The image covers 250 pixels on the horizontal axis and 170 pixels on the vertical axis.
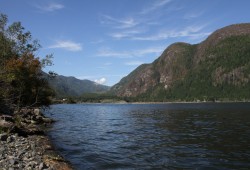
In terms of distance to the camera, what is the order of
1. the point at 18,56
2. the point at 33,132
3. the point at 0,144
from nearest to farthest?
the point at 0,144, the point at 33,132, the point at 18,56

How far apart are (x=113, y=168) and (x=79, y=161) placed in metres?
4.79

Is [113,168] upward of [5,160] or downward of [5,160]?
downward

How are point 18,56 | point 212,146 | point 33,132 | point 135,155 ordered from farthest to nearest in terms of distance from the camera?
point 18,56
point 33,132
point 212,146
point 135,155

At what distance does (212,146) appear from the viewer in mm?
38250

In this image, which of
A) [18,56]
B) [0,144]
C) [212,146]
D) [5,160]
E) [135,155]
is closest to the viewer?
[5,160]

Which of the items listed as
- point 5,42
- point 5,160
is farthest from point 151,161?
point 5,42

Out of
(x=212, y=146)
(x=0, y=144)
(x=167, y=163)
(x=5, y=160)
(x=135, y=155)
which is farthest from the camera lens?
(x=212, y=146)

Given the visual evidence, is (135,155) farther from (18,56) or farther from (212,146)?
(18,56)

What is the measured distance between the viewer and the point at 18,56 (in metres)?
51.1

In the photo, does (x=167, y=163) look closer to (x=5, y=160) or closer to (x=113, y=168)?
(x=113, y=168)

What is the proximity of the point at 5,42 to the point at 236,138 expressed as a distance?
123ft

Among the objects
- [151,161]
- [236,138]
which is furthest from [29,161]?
[236,138]

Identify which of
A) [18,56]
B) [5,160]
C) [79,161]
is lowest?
[79,161]

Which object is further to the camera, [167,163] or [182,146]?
[182,146]
